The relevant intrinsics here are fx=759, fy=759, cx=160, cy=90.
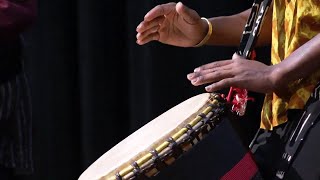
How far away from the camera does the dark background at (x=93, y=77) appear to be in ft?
6.82

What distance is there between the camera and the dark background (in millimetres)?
2078

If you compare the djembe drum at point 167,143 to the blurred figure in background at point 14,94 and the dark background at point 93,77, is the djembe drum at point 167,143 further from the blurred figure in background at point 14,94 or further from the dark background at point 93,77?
the dark background at point 93,77

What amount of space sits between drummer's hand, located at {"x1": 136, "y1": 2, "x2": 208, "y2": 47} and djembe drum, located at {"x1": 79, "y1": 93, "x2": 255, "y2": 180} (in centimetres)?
25

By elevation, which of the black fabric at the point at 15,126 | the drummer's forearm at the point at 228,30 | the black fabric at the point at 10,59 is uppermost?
the drummer's forearm at the point at 228,30

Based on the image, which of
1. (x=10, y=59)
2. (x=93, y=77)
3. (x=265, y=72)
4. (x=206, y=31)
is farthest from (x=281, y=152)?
(x=93, y=77)

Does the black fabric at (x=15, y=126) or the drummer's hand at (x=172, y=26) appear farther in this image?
the black fabric at (x=15, y=126)

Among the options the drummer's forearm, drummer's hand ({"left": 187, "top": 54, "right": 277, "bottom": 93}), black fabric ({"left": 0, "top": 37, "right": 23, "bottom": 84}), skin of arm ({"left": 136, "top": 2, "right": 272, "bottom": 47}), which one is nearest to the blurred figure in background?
black fabric ({"left": 0, "top": 37, "right": 23, "bottom": 84})

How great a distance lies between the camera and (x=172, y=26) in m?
1.54

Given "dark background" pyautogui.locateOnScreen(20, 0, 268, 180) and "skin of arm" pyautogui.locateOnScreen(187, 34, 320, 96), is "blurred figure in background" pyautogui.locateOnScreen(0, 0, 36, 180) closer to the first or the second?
"dark background" pyautogui.locateOnScreen(20, 0, 268, 180)

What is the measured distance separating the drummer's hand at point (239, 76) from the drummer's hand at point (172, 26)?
239 millimetres

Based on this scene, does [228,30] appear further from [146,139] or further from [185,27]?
[146,139]

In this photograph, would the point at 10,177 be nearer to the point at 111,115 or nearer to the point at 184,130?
the point at 111,115

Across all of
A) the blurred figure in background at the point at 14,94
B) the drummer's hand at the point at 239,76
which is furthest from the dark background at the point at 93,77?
the drummer's hand at the point at 239,76

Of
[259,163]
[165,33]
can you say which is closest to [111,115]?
[165,33]
